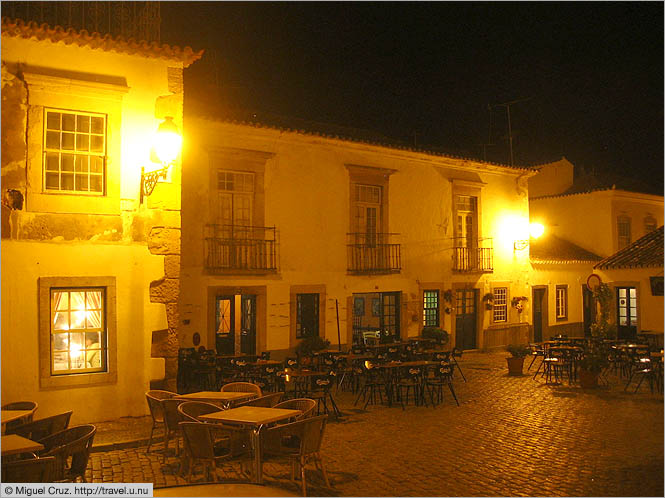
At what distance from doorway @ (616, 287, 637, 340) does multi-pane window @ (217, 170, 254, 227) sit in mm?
8927

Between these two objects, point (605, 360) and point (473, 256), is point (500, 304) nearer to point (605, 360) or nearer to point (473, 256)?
point (473, 256)

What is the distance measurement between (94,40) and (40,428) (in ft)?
18.6

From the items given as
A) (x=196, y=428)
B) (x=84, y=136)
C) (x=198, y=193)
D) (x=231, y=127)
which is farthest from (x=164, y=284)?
(x=231, y=127)

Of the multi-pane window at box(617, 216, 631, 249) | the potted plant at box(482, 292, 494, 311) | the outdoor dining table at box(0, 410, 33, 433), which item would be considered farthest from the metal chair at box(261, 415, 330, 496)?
the potted plant at box(482, 292, 494, 311)

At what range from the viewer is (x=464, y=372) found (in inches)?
591

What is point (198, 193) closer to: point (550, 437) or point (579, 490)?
point (550, 437)

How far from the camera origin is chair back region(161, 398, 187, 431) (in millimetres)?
7572

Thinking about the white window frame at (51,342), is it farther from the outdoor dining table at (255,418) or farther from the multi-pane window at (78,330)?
the outdoor dining table at (255,418)

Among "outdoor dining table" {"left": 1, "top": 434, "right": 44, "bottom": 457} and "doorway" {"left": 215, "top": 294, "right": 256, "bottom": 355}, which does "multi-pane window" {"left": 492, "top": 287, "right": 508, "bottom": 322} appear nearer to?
"doorway" {"left": 215, "top": 294, "right": 256, "bottom": 355}

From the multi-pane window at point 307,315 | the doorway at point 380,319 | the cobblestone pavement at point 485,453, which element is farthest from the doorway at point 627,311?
the doorway at point 380,319

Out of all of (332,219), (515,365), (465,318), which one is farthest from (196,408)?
(465,318)

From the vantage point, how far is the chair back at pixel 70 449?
546 centimetres

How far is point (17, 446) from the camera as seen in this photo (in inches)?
216

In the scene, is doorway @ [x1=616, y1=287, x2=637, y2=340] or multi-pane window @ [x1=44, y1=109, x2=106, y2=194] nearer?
doorway @ [x1=616, y1=287, x2=637, y2=340]
